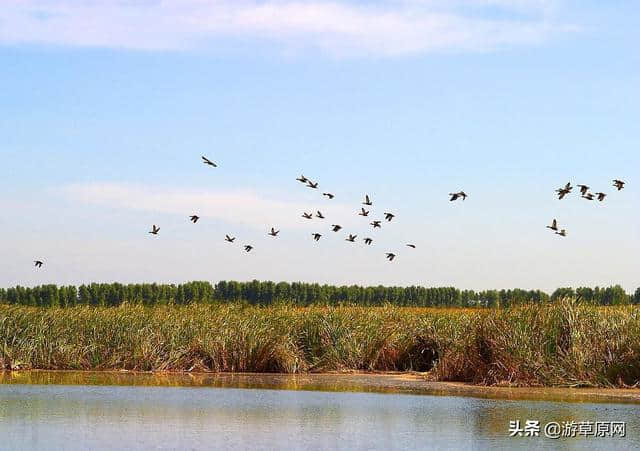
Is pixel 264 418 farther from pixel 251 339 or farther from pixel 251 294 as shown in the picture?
pixel 251 294

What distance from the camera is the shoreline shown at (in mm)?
26875

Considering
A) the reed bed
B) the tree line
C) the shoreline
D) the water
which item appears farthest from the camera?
the tree line

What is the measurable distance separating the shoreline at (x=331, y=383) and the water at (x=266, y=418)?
2.96 ft

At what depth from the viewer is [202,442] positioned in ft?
59.1

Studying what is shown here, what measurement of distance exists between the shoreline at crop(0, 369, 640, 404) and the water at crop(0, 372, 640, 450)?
0.90 metres

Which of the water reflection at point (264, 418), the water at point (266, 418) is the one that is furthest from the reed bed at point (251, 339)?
the water reflection at point (264, 418)

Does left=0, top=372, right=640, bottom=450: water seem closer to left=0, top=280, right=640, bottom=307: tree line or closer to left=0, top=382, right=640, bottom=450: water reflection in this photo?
A: left=0, top=382, right=640, bottom=450: water reflection

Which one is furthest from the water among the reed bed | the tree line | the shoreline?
the tree line

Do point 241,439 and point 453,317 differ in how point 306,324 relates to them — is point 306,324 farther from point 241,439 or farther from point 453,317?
point 241,439

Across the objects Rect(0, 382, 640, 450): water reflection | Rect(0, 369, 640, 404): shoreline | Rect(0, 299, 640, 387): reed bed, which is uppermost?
Rect(0, 299, 640, 387): reed bed

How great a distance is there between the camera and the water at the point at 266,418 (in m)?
18.3

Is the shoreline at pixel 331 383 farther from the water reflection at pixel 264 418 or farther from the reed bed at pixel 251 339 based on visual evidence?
the water reflection at pixel 264 418

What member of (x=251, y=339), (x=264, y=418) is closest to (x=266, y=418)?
(x=264, y=418)

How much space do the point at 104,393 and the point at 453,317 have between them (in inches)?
A: 572
